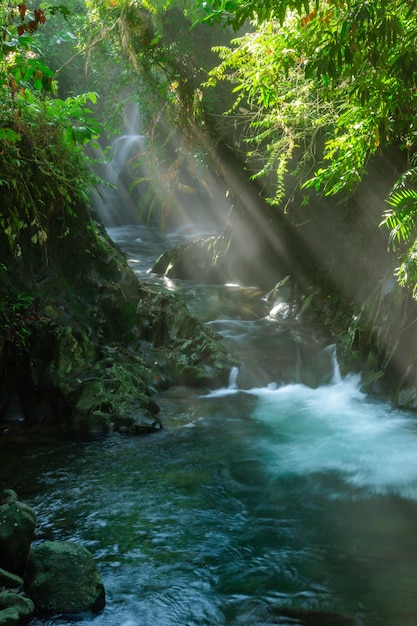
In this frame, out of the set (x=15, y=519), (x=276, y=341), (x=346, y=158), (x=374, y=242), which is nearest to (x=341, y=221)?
(x=374, y=242)

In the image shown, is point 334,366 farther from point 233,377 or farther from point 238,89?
point 238,89

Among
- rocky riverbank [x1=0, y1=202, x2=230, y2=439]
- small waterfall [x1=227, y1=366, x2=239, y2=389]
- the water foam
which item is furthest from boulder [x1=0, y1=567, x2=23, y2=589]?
small waterfall [x1=227, y1=366, x2=239, y2=389]

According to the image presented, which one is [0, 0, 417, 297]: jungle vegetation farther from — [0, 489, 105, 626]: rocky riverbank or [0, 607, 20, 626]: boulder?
[0, 607, 20, 626]: boulder

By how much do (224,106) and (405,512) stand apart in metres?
8.67

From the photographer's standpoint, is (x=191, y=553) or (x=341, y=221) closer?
(x=191, y=553)

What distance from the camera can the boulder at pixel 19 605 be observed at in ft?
12.0

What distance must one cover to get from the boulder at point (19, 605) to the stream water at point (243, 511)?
0.08 meters

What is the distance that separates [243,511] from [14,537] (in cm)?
204

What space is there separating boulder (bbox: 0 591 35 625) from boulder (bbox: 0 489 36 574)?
0.37m

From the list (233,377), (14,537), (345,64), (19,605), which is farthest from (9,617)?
(233,377)

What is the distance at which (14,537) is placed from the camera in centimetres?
414

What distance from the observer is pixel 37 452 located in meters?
6.25

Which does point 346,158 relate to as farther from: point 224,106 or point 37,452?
point 224,106

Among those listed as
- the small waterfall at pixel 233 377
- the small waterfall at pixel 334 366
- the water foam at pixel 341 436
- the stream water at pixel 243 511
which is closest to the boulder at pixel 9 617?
the stream water at pixel 243 511
